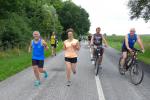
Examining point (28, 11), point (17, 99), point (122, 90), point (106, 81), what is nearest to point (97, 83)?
point (106, 81)

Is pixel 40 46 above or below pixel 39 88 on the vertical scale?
above

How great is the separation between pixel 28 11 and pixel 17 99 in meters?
51.1

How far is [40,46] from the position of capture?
11344 millimetres

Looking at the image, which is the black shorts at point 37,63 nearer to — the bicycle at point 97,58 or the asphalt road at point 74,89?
the asphalt road at point 74,89

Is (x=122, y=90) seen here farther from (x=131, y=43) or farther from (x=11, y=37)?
(x=11, y=37)

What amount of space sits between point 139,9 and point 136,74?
77.7 ft

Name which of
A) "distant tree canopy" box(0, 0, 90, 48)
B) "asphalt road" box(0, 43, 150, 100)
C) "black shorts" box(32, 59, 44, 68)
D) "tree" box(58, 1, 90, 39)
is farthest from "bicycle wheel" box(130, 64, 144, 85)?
"tree" box(58, 1, 90, 39)

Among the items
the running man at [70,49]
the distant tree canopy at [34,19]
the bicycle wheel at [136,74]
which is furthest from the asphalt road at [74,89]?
the distant tree canopy at [34,19]

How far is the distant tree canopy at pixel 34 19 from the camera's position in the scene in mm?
31223

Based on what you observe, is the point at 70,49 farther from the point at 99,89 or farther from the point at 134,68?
the point at 134,68

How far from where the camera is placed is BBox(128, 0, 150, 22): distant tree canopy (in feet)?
111

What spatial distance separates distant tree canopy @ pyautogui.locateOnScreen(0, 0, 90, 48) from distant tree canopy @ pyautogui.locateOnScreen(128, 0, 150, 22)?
33.3 feet

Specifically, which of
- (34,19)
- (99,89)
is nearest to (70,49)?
(99,89)

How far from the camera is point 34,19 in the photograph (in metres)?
60.9
